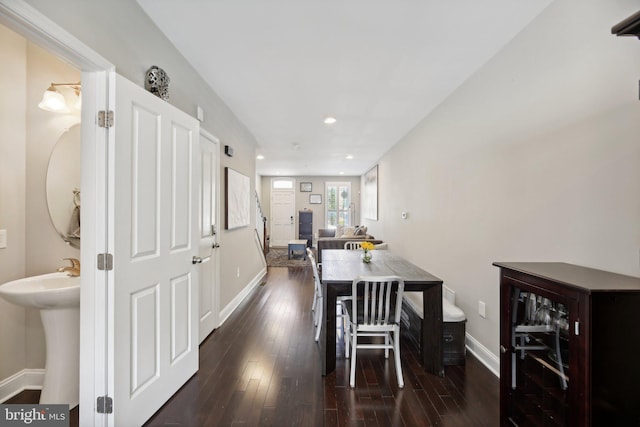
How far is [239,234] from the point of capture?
3850mm

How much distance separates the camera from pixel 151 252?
1.65 m

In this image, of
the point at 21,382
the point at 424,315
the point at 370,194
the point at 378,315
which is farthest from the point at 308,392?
the point at 370,194

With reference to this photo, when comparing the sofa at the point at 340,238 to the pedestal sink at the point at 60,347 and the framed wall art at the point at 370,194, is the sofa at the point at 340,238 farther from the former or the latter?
the pedestal sink at the point at 60,347

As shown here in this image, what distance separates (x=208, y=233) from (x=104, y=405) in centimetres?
161

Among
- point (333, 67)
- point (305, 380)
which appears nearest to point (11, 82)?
point (333, 67)

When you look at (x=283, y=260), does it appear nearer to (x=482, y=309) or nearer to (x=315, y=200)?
(x=315, y=200)

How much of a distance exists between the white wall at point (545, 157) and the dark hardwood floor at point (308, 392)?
56 centimetres

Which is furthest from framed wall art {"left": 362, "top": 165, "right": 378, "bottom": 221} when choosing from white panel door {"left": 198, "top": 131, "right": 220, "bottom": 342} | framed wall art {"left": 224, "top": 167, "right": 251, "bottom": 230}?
white panel door {"left": 198, "top": 131, "right": 220, "bottom": 342}

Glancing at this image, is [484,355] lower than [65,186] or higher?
lower

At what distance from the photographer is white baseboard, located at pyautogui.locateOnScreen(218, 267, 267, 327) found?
315 centimetres

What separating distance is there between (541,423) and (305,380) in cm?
148

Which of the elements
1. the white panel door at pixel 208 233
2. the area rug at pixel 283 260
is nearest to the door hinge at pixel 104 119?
the white panel door at pixel 208 233

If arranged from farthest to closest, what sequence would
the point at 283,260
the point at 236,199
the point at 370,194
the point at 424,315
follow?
the point at 370,194 → the point at 283,260 → the point at 236,199 → the point at 424,315

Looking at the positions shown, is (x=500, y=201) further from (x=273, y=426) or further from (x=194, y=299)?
(x=194, y=299)
